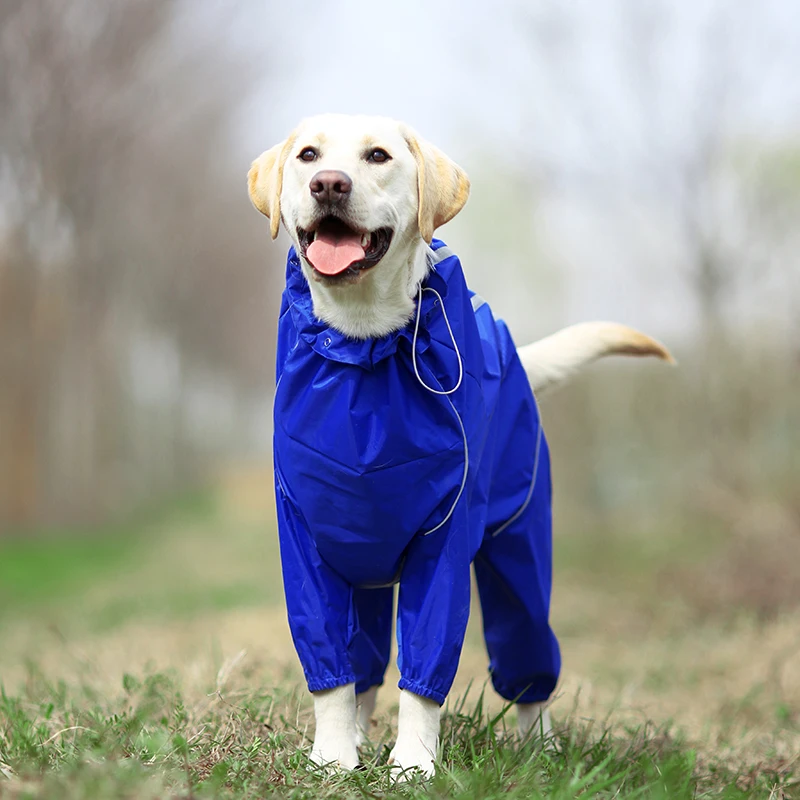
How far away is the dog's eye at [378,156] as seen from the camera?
2959 mm

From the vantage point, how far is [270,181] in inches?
122

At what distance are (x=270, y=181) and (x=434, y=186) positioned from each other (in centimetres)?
50

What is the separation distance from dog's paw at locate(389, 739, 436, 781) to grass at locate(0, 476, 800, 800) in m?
0.05

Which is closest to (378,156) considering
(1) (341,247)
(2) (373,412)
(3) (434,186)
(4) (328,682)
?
(3) (434,186)

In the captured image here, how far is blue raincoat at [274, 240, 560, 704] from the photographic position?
2891mm

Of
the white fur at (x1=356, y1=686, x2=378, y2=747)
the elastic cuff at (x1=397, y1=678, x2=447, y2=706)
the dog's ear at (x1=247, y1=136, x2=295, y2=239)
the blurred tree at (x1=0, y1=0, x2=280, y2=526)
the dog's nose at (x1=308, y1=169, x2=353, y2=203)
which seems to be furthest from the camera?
the blurred tree at (x1=0, y1=0, x2=280, y2=526)

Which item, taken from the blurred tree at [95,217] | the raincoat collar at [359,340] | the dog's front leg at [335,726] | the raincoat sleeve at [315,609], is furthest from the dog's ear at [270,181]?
the blurred tree at [95,217]

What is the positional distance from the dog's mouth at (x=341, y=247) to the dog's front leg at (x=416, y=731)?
1197mm

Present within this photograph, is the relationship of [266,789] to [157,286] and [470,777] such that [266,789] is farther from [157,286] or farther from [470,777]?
[157,286]

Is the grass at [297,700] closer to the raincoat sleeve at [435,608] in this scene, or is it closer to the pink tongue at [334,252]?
the raincoat sleeve at [435,608]

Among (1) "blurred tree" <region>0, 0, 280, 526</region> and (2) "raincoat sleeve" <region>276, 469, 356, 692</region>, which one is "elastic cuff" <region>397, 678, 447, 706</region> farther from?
(1) "blurred tree" <region>0, 0, 280, 526</region>

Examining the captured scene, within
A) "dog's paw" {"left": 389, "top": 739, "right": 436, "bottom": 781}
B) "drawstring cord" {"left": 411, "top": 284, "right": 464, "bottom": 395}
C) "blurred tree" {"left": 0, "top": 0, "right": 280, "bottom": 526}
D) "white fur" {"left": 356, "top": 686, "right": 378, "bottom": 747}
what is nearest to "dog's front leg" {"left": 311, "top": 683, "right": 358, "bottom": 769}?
"dog's paw" {"left": 389, "top": 739, "right": 436, "bottom": 781}

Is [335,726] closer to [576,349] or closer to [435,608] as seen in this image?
[435,608]

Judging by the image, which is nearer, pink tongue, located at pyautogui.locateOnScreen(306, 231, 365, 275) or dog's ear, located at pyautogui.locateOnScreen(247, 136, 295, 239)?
pink tongue, located at pyautogui.locateOnScreen(306, 231, 365, 275)
